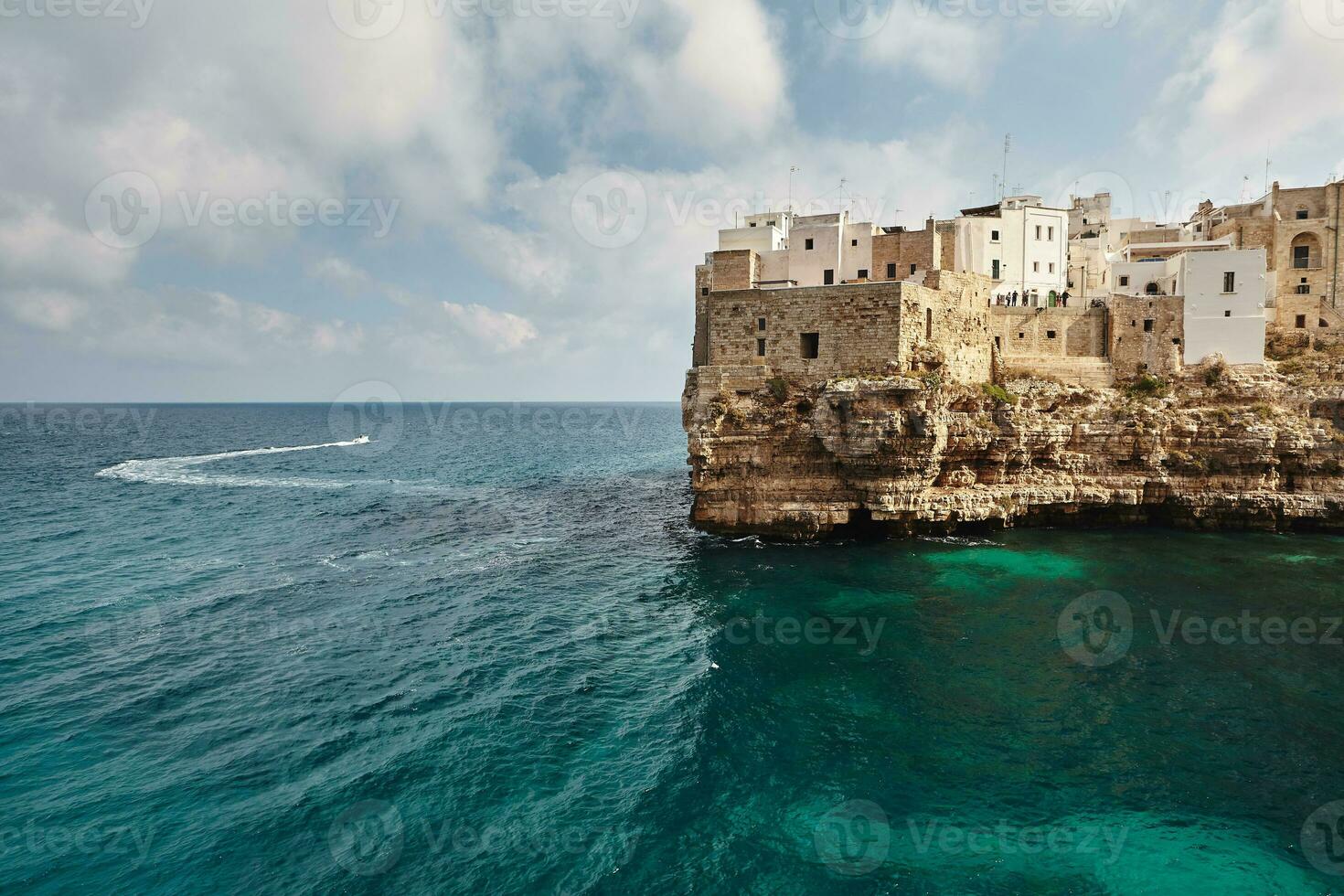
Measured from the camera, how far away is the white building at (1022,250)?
47906mm

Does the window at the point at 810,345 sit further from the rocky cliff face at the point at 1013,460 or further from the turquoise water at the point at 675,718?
the turquoise water at the point at 675,718

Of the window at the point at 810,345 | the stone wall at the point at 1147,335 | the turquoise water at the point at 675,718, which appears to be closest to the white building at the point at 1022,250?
the stone wall at the point at 1147,335

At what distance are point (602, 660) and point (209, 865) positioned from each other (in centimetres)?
1180

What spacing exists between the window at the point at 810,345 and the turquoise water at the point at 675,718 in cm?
1060

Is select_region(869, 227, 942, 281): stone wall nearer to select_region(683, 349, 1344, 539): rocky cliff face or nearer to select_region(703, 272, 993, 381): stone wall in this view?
select_region(703, 272, 993, 381): stone wall

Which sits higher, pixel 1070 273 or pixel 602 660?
pixel 1070 273

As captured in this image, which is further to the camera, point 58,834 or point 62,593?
point 62,593

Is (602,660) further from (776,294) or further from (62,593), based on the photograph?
(62,593)

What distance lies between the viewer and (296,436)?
12350 cm

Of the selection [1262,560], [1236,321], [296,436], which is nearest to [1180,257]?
[1236,321]

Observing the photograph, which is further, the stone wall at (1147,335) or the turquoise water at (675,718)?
the stone wall at (1147,335)

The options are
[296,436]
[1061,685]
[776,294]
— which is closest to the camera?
[1061,685]

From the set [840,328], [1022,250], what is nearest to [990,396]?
[840,328]

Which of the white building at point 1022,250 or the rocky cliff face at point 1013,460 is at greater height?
the white building at point 1022,250
